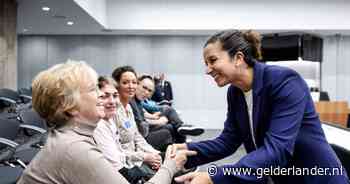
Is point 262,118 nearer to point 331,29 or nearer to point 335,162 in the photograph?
point 335,162

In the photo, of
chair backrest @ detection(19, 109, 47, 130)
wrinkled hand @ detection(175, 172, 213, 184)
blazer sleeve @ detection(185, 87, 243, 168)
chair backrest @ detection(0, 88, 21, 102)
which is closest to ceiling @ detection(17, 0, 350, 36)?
chair backrest @ detection(0, 88, 21, 102)

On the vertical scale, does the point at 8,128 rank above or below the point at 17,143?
above

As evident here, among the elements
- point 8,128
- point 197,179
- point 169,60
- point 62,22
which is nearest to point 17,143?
point 8,128

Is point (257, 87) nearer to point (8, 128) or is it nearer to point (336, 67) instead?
point (8, 128)

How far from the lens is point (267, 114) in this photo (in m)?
1.27

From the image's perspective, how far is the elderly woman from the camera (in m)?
1.13

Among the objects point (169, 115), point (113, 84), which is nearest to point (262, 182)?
point (113, 84)

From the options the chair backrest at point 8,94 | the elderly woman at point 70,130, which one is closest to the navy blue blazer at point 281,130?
the elderly woman at point 70,130

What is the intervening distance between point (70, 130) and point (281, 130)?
2.10ft

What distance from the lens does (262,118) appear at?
1.28m

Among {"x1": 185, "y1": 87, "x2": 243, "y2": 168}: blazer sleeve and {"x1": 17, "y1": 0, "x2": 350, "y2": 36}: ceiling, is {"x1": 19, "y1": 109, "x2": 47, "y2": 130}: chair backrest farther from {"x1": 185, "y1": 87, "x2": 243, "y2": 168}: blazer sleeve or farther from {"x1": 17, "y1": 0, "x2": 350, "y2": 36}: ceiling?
{"x1": 185, "y1": 87, "x2": 243, "y2": 168}: blazer sleeve

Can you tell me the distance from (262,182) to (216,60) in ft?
1.42

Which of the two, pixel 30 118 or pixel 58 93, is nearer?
pixel 58 93

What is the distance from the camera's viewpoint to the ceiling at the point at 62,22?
674cm
